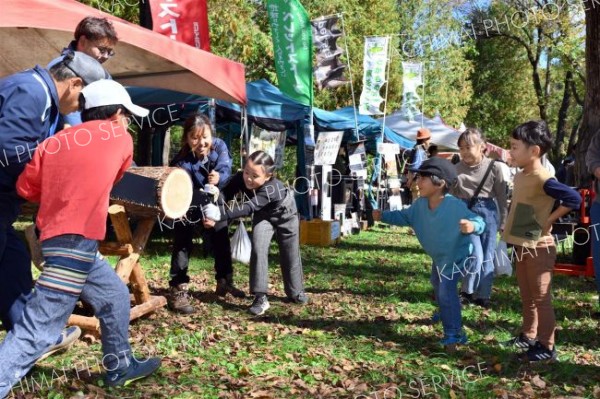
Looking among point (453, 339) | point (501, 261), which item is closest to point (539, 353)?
A: point (453, 339)

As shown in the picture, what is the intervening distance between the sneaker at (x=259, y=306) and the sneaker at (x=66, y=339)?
1.81 m

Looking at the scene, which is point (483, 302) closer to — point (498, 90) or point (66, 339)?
point (66, 339)

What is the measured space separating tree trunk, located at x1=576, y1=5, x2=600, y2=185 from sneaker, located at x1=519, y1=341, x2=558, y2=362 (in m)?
5.64

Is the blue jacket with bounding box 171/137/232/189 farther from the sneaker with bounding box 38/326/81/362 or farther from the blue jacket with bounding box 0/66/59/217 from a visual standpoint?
the blue jacket with bounding box 0/66/59/217

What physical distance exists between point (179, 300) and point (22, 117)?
2.95m

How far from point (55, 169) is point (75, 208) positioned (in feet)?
0.74

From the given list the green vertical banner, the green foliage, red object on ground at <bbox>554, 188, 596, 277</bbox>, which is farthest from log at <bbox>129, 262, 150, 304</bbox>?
the green foliage

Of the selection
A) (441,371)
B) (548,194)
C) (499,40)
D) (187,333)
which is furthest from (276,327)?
(499,40)

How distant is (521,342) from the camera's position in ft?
16.6

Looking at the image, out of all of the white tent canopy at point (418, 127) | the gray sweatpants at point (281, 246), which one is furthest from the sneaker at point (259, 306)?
the white tent canopy at point (418, 127)

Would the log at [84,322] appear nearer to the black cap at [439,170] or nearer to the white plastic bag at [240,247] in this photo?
the white plastic bag at [240,247]

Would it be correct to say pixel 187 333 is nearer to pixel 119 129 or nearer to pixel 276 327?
pixel 276 327

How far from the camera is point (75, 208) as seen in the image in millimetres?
3379

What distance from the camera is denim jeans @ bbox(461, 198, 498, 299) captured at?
6605 millimetres
